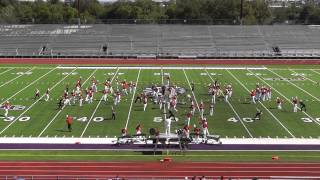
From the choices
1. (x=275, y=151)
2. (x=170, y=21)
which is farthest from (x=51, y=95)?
(x=170, y=21)

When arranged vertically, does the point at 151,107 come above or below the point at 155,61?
above

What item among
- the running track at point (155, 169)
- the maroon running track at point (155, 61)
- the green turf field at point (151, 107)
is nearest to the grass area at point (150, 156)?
the running track at point (155, 169)

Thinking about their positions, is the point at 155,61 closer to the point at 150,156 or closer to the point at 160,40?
the point at 160,40

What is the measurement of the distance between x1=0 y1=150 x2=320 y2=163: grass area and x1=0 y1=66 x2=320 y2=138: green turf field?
246 centimetres

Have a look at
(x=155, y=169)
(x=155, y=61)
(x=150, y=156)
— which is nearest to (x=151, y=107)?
(x=150, y=156)

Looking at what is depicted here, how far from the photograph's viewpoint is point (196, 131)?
20438 millimetres

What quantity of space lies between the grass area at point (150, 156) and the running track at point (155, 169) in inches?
18.7

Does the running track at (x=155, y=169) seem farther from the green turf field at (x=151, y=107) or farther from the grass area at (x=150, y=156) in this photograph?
the green turf field at (x=151, y=107)

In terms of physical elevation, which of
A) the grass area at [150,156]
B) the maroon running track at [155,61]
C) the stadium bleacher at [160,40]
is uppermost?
the stadium bleacher at [160,40]

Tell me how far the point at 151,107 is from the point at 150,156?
869cm

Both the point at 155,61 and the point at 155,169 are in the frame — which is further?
the point at 155,61

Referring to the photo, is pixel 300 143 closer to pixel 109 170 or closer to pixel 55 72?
pixel 109 170

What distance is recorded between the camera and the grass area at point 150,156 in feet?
59.2

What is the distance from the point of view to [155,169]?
55.7 feet
